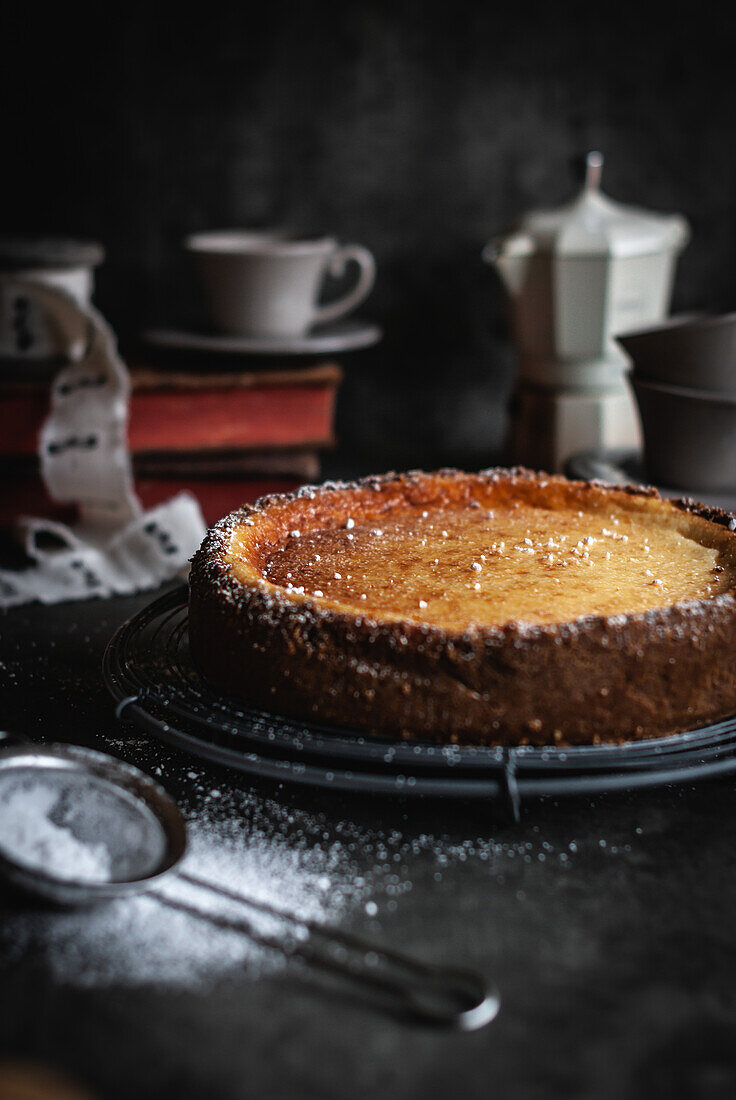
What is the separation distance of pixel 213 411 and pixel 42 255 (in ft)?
1.05

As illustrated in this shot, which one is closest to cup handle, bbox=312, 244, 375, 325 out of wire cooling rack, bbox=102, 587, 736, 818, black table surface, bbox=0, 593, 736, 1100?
wire cooling rack, bbox=102, 587, 736, 818

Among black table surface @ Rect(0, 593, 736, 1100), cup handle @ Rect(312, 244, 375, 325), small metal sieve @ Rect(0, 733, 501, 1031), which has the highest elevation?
cup handle @ Rect(312, 244, 375, 325)

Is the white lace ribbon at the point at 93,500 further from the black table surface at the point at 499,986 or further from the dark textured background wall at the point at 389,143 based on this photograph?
the black table surface at the point at 499,986

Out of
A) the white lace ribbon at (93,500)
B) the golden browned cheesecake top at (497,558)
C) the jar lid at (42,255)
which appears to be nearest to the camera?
the golden browned cheesecake top at (497,558)

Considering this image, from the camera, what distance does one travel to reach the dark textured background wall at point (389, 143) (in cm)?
179

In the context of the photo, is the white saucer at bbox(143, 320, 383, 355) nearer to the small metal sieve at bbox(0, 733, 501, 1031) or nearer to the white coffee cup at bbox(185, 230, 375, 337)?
the white coffee cup at bbox(185, 230, 375, 337)

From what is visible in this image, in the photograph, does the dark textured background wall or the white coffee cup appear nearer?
the white coffee cup

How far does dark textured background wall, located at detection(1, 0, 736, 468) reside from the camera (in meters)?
1.79

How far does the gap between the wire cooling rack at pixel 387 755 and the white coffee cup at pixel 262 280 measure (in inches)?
30.6

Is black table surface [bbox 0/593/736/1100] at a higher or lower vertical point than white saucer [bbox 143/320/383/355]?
lower

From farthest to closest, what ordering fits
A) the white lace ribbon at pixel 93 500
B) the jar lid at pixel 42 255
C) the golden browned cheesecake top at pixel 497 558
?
the jar lid at pixel 42 255
the white lace ribbon at pixel 93 500
the golden browned cheesecake top at pixel 497 558

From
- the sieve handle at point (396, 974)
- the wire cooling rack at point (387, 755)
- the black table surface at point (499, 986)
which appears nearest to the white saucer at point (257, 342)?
the wire cooling rack at point (387, 755)

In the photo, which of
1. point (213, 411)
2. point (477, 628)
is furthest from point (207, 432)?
point (477, 628)

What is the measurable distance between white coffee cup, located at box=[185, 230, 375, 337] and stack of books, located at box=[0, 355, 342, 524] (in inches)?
2.4
